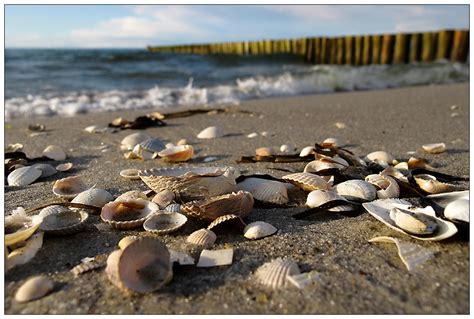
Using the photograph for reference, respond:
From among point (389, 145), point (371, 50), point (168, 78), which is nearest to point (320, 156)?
point (389, 145)

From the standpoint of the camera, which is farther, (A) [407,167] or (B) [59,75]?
(B) [59,75]

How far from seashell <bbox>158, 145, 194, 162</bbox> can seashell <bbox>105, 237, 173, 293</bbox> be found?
63.0 inches

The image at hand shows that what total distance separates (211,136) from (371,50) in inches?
484

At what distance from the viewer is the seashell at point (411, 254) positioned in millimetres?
1312

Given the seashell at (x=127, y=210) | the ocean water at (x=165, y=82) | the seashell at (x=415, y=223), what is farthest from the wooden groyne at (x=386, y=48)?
the seashell at (x=127, y=210)

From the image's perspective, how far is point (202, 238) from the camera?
4.97 ft

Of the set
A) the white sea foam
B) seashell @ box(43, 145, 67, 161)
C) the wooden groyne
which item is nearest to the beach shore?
seashell @ box(43, 145, 67, 161)

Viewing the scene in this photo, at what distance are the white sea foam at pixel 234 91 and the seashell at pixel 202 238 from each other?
5.05 meters

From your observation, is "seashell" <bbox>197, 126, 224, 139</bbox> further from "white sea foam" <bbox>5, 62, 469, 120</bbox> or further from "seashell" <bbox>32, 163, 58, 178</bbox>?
"white sea foam" <bbox>5, 62, 469, 120</bbox>

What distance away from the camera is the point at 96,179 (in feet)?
8.13

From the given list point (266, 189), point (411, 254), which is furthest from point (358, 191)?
point (411, 254)

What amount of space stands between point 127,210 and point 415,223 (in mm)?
1121

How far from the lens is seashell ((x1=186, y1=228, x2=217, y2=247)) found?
151 centimetres

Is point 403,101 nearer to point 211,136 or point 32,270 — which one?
point 211,136
